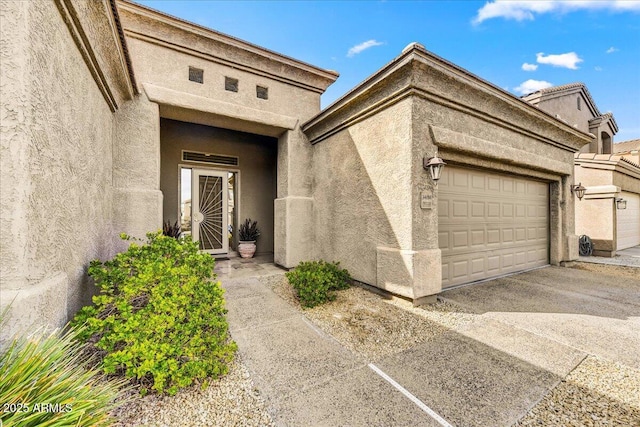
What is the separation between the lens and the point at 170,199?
6.84 meters

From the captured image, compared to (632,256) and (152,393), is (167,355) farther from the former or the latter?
(632,256)

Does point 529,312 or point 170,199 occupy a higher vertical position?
point 170,199

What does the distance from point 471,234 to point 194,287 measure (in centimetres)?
502

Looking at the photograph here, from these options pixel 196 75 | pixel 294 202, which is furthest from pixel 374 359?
pixel 196 75

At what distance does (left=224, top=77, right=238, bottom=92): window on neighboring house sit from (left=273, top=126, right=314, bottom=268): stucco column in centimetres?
148

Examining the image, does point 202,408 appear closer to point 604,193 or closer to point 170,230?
point 170,230

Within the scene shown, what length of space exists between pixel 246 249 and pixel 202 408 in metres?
5.73

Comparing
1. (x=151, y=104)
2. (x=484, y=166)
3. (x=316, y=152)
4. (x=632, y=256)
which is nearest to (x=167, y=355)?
(x=151, y=104)

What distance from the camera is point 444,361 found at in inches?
95.1

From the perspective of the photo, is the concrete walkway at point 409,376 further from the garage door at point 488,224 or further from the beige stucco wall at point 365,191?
the garage door at point 488,224

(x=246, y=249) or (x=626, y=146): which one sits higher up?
(x=626, y=146)

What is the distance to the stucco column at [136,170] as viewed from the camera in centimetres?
422

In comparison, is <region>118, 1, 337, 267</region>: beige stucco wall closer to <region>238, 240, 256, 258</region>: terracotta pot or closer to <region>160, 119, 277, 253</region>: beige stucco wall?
<region>238, 240, 256, 258</region>: terracotta pot

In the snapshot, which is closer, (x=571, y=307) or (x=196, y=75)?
(x=571, y=307)
